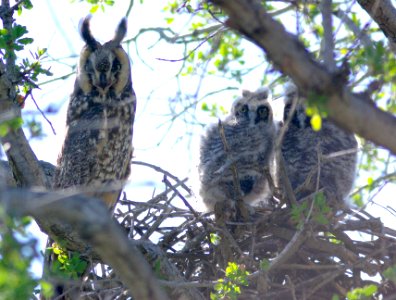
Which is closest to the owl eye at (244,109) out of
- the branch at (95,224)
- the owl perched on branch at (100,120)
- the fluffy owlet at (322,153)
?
the fluffy owlet at (322,153)

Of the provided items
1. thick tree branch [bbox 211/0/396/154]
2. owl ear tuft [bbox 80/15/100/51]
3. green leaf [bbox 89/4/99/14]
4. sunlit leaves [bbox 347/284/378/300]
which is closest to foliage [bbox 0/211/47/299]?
thick tree branch [bbox 211/0/396/154]

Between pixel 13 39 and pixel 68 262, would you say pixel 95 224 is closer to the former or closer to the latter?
pixel 68 262

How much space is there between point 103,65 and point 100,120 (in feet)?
0.96

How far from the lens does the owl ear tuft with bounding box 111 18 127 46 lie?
4.46m

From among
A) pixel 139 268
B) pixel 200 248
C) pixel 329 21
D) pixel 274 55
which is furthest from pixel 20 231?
pixel 200 248

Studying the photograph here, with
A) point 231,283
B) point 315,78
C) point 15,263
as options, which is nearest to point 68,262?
point 231,283

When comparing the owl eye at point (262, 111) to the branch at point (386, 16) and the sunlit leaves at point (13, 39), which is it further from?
the sunlit leaves at point (13, 39)

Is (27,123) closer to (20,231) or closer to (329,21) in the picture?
(20,231)

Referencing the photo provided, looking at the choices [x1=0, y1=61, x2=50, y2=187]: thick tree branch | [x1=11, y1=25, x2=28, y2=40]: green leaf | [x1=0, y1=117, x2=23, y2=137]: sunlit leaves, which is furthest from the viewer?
[x1=11, y1=25, x2=28, y2=40]: green leaf

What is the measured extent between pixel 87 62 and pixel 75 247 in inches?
47.1

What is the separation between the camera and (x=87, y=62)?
4348mm

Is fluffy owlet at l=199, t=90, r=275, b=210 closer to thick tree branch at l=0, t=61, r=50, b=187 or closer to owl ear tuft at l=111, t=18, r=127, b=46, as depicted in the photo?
owl ear tuft at l=111, t=18, r=127, b=46

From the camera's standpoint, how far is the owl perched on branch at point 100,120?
4270mm

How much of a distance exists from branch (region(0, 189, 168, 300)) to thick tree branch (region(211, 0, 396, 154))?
52 cm
